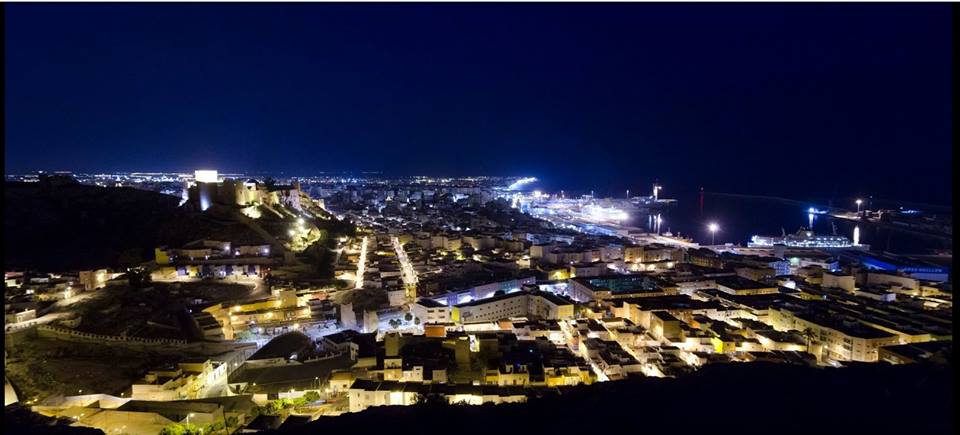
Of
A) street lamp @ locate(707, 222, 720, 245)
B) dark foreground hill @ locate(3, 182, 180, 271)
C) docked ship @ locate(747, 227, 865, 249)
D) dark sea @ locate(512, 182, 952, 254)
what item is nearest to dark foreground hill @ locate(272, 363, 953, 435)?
dark foreground hill @ locate(3, 182, 180, 271)

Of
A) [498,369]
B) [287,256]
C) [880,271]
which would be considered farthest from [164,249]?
[880,271]

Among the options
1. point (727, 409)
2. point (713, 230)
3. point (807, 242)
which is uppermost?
point (727, 409)

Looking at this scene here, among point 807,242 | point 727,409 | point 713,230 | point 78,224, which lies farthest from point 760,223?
point 78,224

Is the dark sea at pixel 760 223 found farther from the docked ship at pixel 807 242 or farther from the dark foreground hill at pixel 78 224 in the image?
the dark foreground hill at pixel 78 224

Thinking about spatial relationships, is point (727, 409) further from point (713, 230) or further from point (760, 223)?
point (760, 223)

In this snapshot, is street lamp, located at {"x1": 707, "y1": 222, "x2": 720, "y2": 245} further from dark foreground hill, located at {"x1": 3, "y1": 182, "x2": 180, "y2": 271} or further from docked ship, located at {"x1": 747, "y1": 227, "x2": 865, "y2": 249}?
dark foreground hill, located at {"x1": 3, "y1": 182, "x2": 180, "y2": 271}

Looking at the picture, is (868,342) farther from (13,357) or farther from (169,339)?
(13,357)
